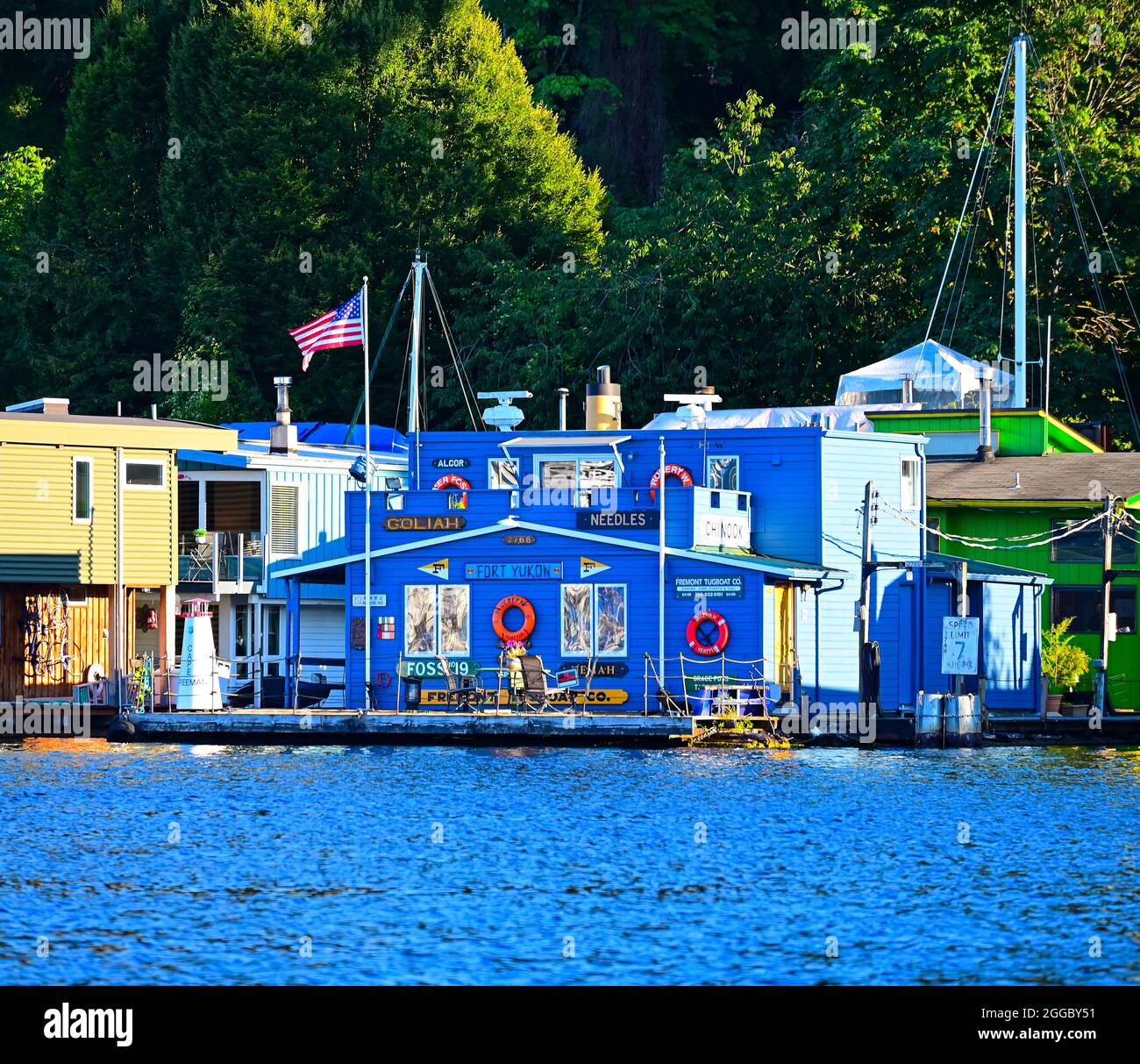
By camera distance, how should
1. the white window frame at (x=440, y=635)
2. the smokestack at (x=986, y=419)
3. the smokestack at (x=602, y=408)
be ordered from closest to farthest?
1. the white window frame at (x=440, y=635)
2. the smokestack at (x=602, y=408)
3. the smokestack at (x=986, y=419)

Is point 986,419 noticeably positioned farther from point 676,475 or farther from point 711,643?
point 711,643

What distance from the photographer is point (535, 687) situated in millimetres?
48312

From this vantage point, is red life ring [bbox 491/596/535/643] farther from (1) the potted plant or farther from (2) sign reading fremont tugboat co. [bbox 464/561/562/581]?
(1) the potted plant

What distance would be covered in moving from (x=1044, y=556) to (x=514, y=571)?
1437 centimetres

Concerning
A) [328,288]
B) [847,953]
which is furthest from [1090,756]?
[328,288]

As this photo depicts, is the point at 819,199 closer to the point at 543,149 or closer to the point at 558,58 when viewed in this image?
the point at 543,149

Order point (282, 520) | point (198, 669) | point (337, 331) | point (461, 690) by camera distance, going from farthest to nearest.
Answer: point (282, 520) < point (337, 331) < point (198, 669) < point (461, 690)

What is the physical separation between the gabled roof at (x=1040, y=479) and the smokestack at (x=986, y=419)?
38 cm

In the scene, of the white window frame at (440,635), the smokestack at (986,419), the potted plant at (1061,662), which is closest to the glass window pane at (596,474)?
the white window frame at (440,635)

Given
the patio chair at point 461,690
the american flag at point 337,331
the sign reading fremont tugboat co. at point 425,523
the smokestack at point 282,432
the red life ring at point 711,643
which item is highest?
the american flag at point 337,331

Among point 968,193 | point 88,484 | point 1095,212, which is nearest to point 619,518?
point 88,484

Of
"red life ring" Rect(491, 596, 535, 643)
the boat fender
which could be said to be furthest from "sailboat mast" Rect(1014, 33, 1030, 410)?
the boat fender

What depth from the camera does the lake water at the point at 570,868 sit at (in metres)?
27.4

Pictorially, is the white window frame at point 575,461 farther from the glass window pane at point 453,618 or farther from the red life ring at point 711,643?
the red life ring at point 711,643
